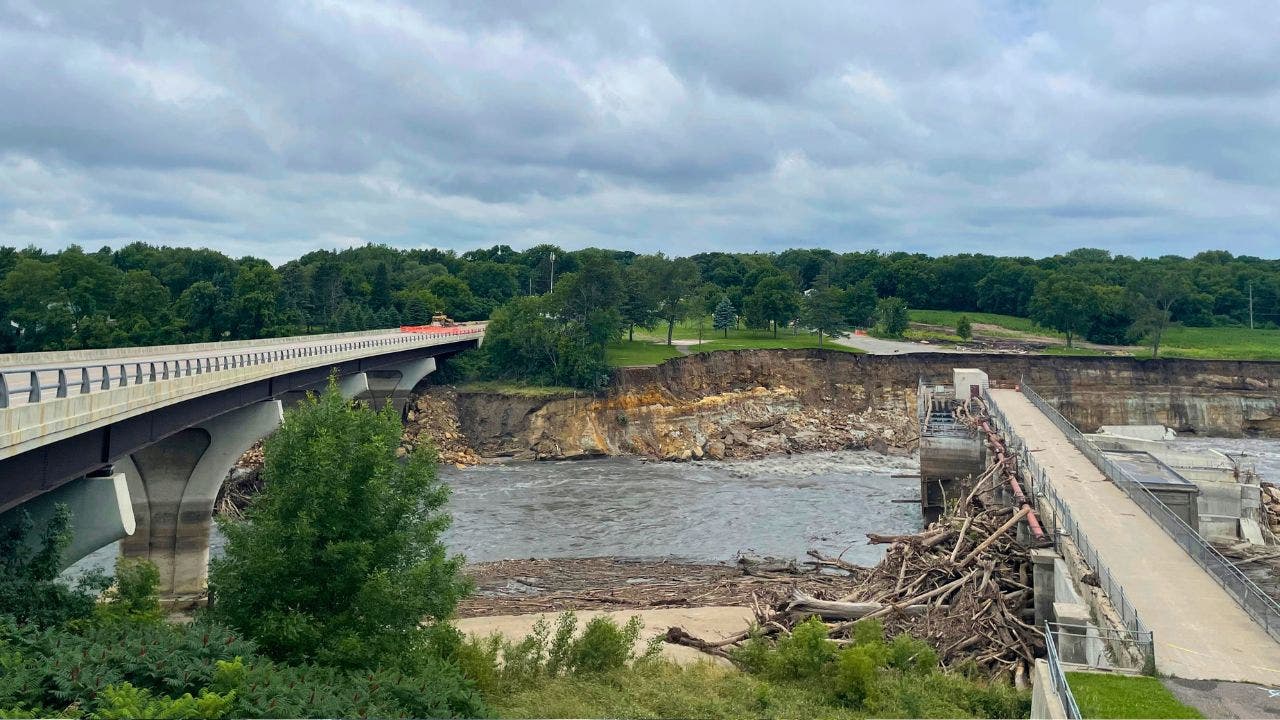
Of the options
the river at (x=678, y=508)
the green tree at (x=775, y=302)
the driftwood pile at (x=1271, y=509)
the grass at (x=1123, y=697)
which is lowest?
the river at (x=678, y=508)

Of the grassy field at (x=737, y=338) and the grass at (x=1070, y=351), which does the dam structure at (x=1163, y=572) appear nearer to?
the grassy field at (x=737, y=338)

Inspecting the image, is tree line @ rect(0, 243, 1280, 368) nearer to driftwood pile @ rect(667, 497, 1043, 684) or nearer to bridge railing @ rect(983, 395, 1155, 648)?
bridge railing @ rect(983, 395, 1155, 648)

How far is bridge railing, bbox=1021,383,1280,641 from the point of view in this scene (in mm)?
18062

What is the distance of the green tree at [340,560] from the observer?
18.5 metres

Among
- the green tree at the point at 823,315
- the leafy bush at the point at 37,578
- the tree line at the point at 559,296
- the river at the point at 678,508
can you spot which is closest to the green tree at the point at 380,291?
the tree line at the point at 559,296

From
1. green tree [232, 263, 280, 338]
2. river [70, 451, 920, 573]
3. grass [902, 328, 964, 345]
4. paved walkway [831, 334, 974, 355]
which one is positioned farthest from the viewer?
grass [902, 328, 964, 345]

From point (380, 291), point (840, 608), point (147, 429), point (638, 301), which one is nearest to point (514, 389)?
point (638, 301)

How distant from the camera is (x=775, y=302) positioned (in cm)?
10694

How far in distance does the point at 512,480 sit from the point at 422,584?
43510 millimetres

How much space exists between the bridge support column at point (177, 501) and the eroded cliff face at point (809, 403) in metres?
35.9

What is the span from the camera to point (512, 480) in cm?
6234

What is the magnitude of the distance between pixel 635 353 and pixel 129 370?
194ft

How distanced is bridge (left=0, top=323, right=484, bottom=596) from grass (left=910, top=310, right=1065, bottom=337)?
91.2 m

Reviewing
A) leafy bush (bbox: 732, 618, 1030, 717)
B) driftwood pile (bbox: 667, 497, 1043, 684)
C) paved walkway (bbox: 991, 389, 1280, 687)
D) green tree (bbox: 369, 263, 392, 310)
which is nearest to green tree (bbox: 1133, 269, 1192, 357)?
paved walkway (bbox: 991, 389, 1280, 687)
